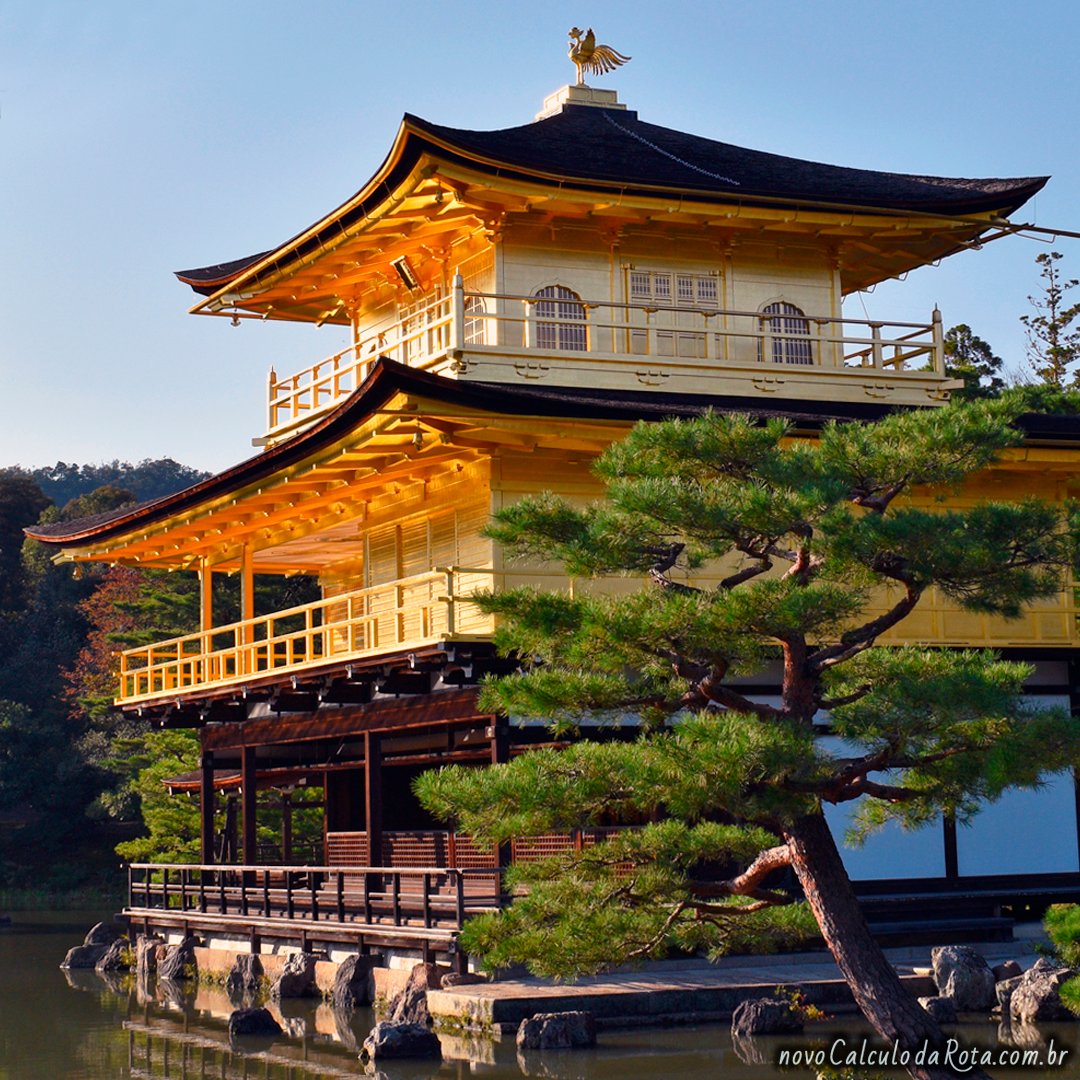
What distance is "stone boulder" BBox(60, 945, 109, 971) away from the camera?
28672 millimetres

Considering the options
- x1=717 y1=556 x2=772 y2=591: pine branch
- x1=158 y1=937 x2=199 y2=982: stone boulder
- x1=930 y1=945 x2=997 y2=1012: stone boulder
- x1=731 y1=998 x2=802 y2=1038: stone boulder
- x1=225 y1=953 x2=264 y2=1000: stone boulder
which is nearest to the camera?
x1=717 y1=556 x2=772 y2=591: pine branch

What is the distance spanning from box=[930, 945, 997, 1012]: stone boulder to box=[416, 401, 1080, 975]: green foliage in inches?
184

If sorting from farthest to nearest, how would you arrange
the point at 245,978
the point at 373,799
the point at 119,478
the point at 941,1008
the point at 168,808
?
the point at 119,478 < the point at 168,808 < the point at 245,978 < the point at 373,799 < the point at 941,1008

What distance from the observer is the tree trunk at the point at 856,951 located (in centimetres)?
1202

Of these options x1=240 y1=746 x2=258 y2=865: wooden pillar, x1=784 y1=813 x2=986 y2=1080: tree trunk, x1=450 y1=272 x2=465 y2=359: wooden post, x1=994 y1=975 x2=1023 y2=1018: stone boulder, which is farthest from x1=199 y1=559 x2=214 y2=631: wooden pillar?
x1=784 y1=813 x2=986 y2=1080: tree trunk

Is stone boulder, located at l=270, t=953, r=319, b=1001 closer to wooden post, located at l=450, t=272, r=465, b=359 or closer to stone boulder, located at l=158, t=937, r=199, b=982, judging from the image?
stone boulder, located at l=158, t=937, r=199, b=982

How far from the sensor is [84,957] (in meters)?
28.8

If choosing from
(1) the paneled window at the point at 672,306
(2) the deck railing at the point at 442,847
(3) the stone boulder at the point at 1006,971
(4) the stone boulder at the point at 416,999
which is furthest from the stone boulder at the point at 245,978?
(3) the stone boulder at the point at 1006,971

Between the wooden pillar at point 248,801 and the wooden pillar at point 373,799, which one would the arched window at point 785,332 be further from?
the wooden pillar at point 248,801

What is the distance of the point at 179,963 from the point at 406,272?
1006cm

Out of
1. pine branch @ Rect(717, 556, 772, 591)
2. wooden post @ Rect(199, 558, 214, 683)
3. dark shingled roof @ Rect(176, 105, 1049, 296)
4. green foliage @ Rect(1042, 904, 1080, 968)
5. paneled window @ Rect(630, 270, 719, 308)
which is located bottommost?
green foliage @ Rect(1042, 904, 1080, 968)

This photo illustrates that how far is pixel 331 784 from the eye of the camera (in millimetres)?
28547

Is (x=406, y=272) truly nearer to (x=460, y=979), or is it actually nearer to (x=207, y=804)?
(x=207, y=804)

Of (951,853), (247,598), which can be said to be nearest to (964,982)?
(951,853)
